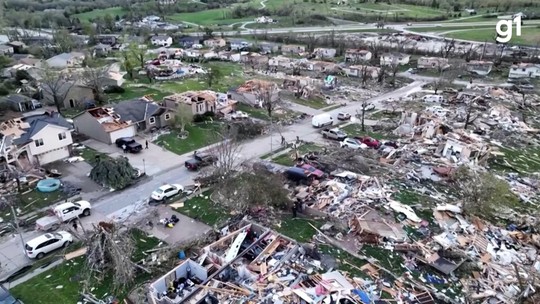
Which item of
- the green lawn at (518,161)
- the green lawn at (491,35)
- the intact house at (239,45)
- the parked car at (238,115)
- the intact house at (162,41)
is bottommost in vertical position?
the green lawn at (518,161)

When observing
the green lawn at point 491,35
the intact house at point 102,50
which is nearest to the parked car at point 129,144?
the intact house at point 102,50

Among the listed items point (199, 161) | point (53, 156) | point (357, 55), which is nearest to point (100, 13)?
point (357, 55)

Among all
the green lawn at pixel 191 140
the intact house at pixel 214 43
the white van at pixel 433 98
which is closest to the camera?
the green lawn at pixel 191 140

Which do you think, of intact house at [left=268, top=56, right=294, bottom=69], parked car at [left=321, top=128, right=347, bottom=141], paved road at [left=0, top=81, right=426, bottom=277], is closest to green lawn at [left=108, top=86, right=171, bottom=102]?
paved road at [left=0, top=81, right=426, bottom=277]

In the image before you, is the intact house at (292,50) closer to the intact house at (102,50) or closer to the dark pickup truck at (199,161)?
the intact house at (102,50)

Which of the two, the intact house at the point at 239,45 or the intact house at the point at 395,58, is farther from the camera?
the intact house at the point at 239,45

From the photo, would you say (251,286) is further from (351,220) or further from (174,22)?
(174,22)

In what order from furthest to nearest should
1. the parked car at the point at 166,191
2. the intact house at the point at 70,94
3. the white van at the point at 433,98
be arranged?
the white van at the point at 433,98, the intact house at the point at 70,94, the parked car at the point at 166,191

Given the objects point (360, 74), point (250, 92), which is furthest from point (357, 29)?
point (250, 92)
